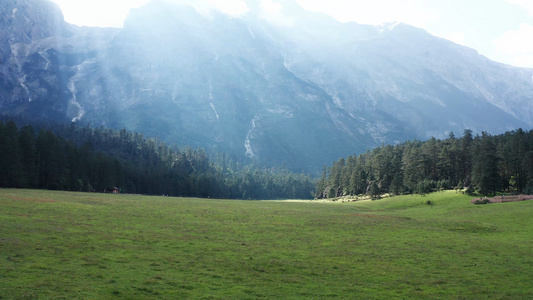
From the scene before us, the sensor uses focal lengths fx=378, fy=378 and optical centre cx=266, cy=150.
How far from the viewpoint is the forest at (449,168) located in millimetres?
103062

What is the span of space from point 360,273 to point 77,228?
102 feet

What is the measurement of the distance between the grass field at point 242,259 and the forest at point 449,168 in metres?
49.2

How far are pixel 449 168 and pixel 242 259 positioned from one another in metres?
118

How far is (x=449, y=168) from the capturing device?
132500mm

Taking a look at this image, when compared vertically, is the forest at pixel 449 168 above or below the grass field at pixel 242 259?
above

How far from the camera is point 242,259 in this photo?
113 ft

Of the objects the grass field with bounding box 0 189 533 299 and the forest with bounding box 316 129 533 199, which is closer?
the grass field with bounding box 0 189 533 299

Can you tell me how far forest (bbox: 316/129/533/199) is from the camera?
338 ft

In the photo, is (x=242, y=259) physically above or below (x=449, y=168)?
below

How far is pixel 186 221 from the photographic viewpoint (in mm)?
57312

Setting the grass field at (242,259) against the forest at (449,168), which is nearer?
the grass field at (242,259)

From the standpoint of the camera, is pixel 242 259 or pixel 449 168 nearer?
pixel 242 259

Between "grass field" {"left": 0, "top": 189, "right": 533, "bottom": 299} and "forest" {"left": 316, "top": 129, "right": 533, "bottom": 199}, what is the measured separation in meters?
49.2

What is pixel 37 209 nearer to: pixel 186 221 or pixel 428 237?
pixel 186 221
